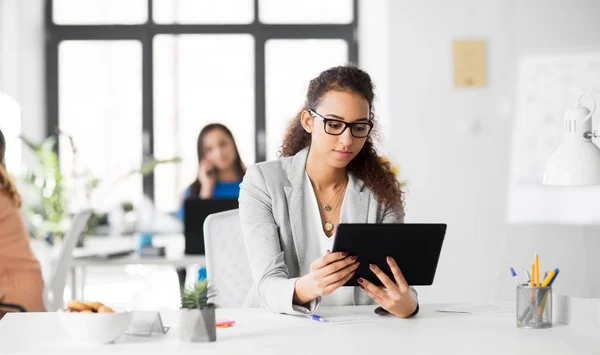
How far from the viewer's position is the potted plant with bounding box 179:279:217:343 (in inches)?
64.9

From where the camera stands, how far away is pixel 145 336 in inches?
67.5

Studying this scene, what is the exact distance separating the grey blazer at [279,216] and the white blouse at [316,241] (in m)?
0.02

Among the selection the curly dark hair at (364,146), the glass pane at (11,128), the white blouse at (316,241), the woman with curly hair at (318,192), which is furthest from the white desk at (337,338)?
the glass pane at (11,128)

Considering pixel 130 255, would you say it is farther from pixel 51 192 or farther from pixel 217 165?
pixel 51 192

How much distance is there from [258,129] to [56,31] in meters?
1.84

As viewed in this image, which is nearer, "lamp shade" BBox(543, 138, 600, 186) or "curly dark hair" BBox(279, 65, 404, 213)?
"lamp shade" BBox(543, 138, 600, 186)

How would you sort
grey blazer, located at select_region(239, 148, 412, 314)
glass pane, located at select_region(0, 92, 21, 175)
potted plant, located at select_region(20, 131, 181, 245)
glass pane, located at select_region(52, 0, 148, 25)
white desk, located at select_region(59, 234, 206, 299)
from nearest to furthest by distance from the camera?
grey blazer, located at select_region(239, 148, 412, 314), white desk, located at select_region(59, 234, 206, 299), potted plant, located at select_region(20, 131, 181, 245), glass pane, located at select_region(0, 92, 21, 175), glass pane, located at select_region(52, 0, 148, 25)

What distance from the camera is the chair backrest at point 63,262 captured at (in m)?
3.45

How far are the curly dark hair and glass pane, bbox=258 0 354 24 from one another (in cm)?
420

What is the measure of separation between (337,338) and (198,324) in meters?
0.30

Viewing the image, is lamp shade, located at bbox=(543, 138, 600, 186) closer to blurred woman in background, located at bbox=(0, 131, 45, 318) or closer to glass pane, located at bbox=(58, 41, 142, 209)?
blurred woman in background, located at bbox=(0, 131, 45, 318)

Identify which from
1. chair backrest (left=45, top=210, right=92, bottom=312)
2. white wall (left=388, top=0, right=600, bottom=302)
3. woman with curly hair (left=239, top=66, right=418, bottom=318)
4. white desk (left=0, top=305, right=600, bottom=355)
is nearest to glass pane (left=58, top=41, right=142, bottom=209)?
white wall (left=388, top=0, right=600, bottom=302)

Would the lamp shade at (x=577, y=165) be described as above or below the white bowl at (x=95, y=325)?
above

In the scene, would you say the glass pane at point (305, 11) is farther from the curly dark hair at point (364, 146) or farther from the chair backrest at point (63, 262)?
the curly dark hair at point (364, 146)
